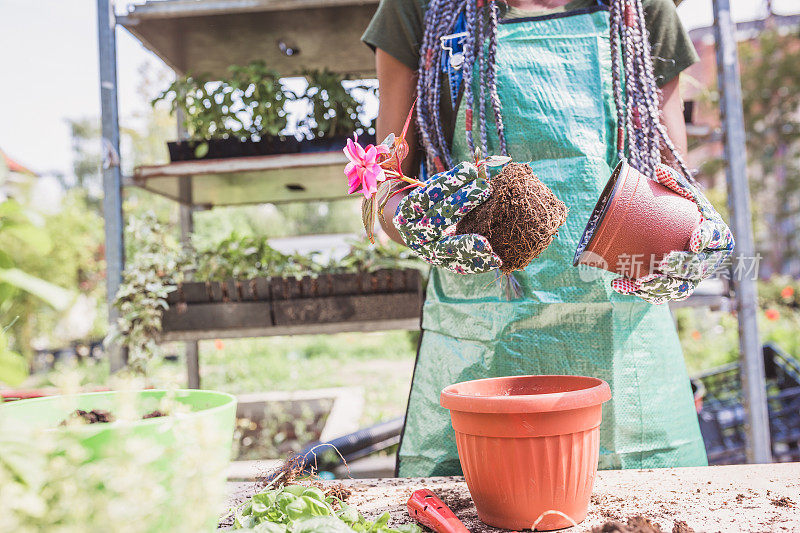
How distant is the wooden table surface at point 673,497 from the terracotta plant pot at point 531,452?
0.04 meters

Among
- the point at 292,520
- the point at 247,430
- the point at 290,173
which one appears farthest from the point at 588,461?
the point at 247,430

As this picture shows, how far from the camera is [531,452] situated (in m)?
0.69

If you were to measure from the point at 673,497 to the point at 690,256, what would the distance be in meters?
0.34

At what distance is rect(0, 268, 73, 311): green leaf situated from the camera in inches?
14.7

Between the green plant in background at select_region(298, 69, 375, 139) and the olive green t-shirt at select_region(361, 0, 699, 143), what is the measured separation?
1.06 meters

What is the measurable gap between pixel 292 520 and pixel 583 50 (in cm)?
96

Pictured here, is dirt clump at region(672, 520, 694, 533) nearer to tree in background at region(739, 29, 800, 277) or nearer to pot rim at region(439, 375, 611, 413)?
pot rim at region(439, 375, 611, 413)

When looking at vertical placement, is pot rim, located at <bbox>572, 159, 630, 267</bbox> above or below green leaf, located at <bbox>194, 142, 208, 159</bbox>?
below

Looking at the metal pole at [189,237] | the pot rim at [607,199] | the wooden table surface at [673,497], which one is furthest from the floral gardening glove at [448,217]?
the metal pole at [189,237]

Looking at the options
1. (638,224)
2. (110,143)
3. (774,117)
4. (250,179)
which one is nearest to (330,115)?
(250,179)

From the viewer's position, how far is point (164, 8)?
2.01 meters

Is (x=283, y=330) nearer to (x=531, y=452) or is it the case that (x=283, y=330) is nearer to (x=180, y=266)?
(x=180, y=266)

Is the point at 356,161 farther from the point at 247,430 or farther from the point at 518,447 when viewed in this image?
the point at 247,430

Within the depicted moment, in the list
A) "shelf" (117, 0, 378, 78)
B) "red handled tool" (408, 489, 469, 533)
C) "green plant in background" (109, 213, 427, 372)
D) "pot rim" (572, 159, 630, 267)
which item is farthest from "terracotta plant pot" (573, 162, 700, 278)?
"shelf" (117, 0, 378, 78)
